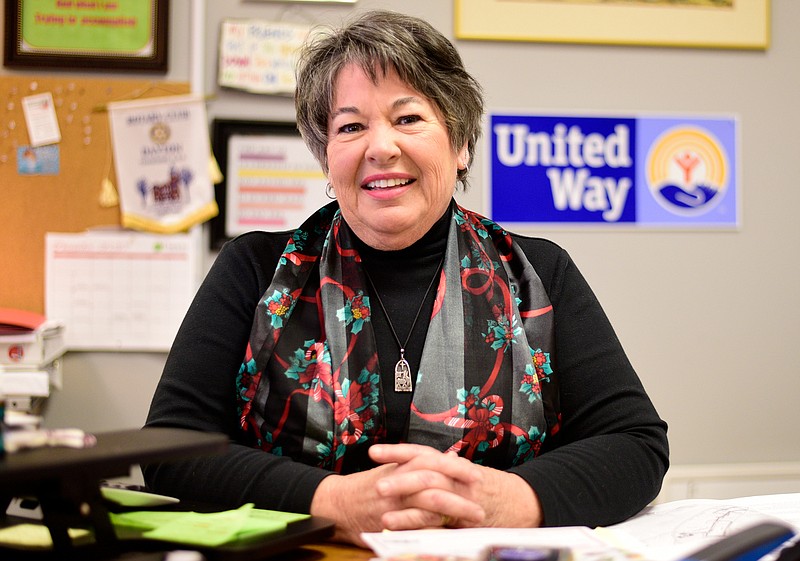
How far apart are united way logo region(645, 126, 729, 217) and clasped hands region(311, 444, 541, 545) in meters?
1.58

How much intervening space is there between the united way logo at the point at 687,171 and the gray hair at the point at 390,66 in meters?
1.14

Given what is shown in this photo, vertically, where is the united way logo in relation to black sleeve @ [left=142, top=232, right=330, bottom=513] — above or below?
above

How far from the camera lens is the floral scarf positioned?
114 centimetres

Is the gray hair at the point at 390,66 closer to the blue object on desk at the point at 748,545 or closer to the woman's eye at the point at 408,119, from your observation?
the woman's eye at the point at 408,119

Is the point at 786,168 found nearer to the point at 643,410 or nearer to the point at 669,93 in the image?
the point at 669,93

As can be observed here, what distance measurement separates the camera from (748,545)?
0.60m

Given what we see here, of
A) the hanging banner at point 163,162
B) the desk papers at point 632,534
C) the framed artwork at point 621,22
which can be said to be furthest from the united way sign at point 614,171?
the desk papers at point 632,534

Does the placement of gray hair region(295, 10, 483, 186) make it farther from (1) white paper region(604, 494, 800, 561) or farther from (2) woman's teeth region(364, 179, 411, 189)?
(1) white paper region(604, 494, 800, 561)

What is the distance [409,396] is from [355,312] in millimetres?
153

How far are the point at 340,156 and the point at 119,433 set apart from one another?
646mm

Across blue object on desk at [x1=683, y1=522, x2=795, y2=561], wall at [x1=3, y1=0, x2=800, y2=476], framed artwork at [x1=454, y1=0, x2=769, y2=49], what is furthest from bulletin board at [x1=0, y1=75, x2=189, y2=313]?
blue object on desk at [x1=683, y1=522, x2=795, y2=561]

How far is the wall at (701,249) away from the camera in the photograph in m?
2.29

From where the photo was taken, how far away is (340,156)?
125 cm

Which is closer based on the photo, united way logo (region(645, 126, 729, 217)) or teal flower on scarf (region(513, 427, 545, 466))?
teal flower on scarf (region(513, 427, 545, 466))
